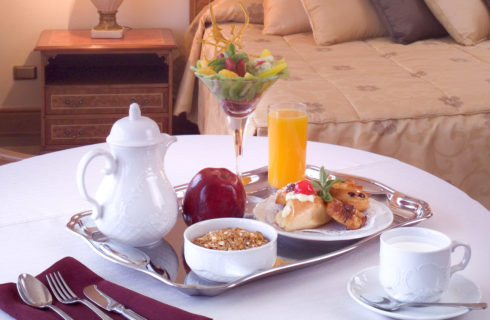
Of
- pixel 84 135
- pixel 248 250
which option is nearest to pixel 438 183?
pixel 248 250

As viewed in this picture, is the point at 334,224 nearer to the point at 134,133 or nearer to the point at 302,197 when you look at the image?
the point at 302,197

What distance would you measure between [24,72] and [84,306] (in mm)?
2890

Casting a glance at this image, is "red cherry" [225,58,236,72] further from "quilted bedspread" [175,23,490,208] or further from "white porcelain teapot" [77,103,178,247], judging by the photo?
"quilted bedspread" [175,23,490,208]

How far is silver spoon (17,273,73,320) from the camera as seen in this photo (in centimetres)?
96

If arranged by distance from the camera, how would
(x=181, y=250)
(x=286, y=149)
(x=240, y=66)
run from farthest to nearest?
1. (x=286, y=149)
2. (x=240, y=66)
3. (x=181, y=250)

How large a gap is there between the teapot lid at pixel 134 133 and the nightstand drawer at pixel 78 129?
2.26m

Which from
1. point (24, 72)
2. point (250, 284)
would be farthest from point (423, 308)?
point (24, 72)

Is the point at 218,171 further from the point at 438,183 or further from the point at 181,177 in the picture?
the point at 438,183

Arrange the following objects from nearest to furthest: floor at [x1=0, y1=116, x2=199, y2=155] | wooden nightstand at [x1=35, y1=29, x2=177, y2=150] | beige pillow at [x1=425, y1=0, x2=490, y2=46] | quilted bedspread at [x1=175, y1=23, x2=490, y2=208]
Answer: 1. quilted bedspread at [x1=175, y1=23, x2=490, y2=208]
2. beige pillow at [x1=425, y1=0, x2=490, y2=46]
3. wooden nightstand at [x1=35, y1=29, x2=177, y2=150]
4. floor at [x1=0, y1=116, x2=199, y2=155]

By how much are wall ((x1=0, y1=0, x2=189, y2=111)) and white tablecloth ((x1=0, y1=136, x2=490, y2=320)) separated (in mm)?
2139

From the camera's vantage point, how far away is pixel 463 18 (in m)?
3.17

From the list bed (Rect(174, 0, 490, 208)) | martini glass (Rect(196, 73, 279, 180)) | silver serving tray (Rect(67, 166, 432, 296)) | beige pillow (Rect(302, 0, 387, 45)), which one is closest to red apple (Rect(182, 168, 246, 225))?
silver serving tray (Rect(67, 166, 432, 296))

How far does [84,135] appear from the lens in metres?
3.38

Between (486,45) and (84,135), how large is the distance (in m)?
1.81
